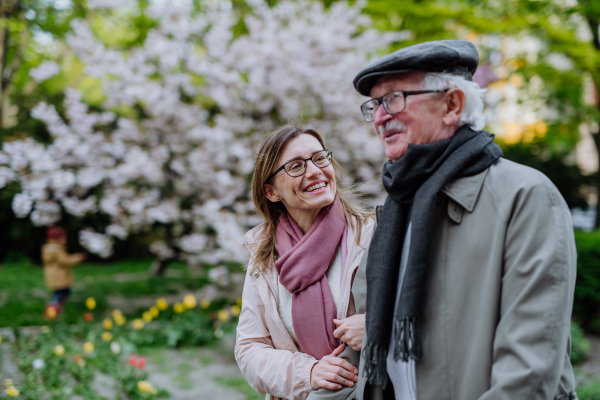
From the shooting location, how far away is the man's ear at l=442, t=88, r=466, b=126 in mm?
1474

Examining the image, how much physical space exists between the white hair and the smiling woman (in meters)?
0.79

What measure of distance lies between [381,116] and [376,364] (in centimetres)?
87

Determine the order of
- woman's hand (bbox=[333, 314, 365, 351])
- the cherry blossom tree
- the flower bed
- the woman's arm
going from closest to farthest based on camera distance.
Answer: woman's hand (bbox=[333, 314, 365, 351]) → the woman's arm → the flower bed → the cherry blossom tree

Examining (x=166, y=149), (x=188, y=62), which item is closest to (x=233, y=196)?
(x=166, y=149)

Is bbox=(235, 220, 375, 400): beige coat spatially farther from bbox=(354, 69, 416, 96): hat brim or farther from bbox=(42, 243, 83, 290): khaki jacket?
bbox=(42, 243, 83, 290): khaki jacket

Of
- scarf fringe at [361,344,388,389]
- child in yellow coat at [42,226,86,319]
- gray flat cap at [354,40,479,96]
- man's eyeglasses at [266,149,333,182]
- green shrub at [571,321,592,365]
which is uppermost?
gray flat cap at [354,40,479,96]

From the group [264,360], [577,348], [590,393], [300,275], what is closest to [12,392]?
[264,360]

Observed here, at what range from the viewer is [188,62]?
21.7ft

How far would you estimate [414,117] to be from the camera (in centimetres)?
150

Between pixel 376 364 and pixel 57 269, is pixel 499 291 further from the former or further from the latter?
pixel 57 269

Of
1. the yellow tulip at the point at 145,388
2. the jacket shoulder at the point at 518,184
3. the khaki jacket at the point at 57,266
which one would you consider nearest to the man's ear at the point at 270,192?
the jacket shoulder at the point at 518,184

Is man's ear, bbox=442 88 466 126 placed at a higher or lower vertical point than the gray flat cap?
lower

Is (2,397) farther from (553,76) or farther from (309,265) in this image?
(553,76)

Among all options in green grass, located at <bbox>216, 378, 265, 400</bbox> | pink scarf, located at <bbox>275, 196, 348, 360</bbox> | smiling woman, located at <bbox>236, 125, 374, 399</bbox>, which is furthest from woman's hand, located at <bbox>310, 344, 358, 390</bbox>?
green grass, located at <bbox>216, 378, 265, 400</bbox>
